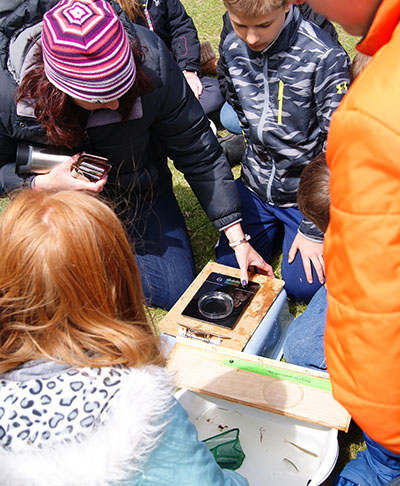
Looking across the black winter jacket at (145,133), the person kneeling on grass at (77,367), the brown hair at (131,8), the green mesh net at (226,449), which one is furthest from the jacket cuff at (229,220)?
the brown hair at (131,8)

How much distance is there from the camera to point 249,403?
1.65 meters

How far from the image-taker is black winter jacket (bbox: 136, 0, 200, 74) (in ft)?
10.9

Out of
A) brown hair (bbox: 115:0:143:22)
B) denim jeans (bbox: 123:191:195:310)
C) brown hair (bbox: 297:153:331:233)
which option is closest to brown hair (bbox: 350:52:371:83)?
brown hair (bbox: 297:153:331:233)

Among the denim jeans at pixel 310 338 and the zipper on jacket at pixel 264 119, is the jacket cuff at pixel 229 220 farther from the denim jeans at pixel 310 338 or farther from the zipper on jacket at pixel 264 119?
the denim jeans at pixel 310 338

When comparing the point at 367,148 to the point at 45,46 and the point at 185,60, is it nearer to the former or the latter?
the point at 45,46

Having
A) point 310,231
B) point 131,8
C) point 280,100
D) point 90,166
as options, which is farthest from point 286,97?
point 131,8

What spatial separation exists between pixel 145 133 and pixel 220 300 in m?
0.76

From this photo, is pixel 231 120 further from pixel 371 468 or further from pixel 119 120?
pixel 371 468

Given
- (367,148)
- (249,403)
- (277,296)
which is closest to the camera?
(367,148)

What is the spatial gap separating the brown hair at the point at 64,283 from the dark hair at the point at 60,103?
0.83 m

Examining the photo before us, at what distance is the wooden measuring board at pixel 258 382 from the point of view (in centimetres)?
161

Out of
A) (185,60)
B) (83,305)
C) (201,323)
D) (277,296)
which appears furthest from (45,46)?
(185,60)

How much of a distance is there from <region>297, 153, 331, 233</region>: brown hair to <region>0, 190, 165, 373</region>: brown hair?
2.69 ft

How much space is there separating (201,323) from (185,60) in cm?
202
